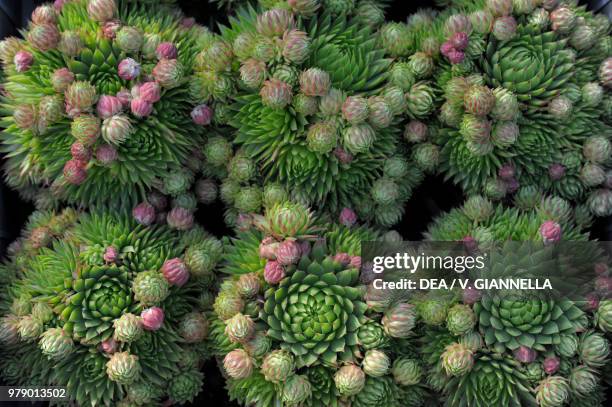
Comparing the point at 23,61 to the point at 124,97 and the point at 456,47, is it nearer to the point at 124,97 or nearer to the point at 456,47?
the point at 124,97

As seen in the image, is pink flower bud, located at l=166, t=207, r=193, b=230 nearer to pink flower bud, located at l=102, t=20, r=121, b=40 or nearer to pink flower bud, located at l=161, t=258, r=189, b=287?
pink flower bud, located at l=161, t=258, r=189, b=287

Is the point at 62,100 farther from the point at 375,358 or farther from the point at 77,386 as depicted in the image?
the point at 375,358

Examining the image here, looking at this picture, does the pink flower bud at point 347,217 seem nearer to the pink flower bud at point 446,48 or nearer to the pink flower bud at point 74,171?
the pink flower bud at point 446,48

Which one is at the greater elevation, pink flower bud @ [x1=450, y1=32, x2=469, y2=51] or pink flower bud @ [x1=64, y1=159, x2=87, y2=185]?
pink flower bud @ [x1=64, y1=159, x2=87, y2=185]

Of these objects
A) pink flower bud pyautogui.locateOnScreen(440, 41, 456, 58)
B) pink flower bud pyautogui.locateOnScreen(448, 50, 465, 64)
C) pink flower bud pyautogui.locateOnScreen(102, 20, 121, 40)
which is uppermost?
pink flower bud pyautogui.locateOnScreen(102, 20, 121, 40)

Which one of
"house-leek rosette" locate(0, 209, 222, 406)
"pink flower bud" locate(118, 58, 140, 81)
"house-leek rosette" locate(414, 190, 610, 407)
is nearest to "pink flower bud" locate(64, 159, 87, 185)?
"house-leek rosette" locate(0, 209, 222, 406)

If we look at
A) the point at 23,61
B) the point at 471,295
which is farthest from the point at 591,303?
the point at 23,61
